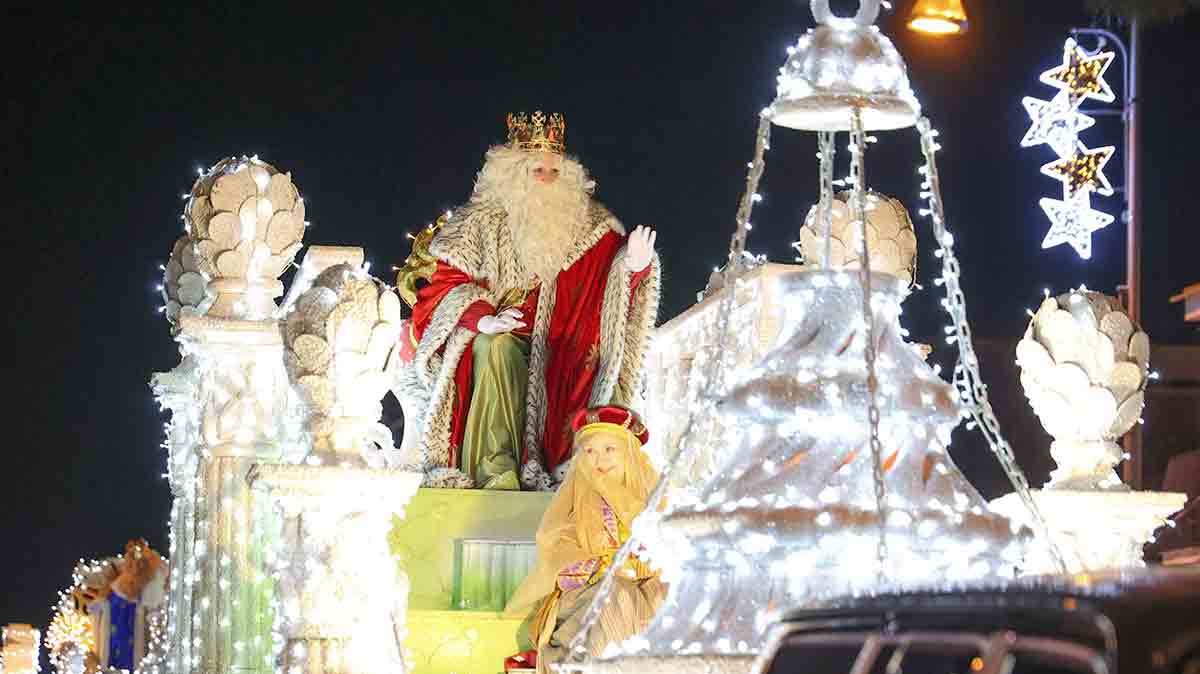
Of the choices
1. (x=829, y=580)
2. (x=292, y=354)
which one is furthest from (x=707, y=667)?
(x=292, y=354)

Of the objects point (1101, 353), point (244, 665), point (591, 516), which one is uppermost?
point (1101, 353)

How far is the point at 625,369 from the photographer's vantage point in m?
12.9

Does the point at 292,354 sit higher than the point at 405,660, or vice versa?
the point at 292,354

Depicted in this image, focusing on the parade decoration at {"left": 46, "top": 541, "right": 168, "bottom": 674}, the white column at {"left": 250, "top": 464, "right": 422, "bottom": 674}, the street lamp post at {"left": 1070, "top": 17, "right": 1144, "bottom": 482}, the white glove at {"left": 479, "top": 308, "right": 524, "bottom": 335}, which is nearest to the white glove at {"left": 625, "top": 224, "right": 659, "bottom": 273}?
the white glove at {"left": 479, "top": 308, "right": 524, "bottom": 335}

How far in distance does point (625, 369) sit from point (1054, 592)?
8.45 m

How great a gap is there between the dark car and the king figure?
746 centimetres

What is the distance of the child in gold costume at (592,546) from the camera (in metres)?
10.9

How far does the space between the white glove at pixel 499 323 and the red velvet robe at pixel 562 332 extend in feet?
0.20

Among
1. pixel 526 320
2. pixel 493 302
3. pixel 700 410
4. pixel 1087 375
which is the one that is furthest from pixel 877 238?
pixel 700 410

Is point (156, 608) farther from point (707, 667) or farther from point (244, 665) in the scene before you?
point (707, 667)

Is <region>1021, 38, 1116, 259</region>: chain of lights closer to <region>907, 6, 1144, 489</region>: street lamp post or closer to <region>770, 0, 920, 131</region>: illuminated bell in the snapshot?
<region>907, 6, 1144, 489</region>: street lamp post

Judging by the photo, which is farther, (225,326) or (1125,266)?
(1125,266)

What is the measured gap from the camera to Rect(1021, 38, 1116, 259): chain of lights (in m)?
17.5

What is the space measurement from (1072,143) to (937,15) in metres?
2.25
